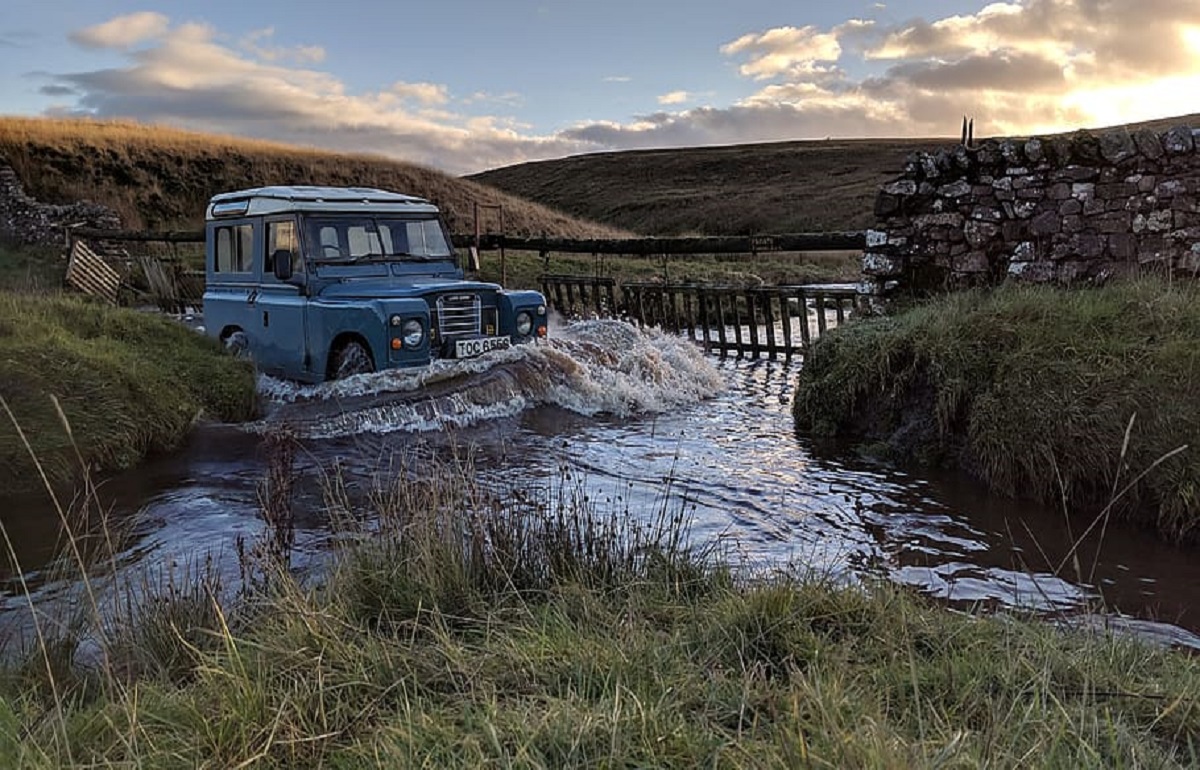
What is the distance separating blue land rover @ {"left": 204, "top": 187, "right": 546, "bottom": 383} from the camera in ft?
30.8

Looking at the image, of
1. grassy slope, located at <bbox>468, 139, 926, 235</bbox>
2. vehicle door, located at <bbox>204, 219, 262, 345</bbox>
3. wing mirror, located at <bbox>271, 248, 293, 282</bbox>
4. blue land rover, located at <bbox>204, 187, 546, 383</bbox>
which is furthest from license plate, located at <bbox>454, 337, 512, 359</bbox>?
grassy slope, located at <bbox>468, 139, 926, 235</bbox>

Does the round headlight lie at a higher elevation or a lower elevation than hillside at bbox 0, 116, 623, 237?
lower

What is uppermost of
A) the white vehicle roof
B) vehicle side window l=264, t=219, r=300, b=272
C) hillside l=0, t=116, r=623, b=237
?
hillside l=0, t=116, r=623, b=237

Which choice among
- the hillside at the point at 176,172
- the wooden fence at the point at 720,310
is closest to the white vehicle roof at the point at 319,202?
the wooden fence at the point at 720,310

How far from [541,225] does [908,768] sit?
3988 cm

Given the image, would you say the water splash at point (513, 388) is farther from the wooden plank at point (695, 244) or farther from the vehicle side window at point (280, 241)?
the wooden plank at point (695, 244)

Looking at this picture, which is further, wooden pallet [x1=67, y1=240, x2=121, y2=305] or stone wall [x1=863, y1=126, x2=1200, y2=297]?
wooden pallet [x1=67, y1=240, x2=121, y2=305]

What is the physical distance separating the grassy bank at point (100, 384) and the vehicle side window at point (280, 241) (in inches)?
50.1

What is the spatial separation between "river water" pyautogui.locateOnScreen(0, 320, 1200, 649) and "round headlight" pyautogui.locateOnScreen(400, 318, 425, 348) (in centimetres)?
32

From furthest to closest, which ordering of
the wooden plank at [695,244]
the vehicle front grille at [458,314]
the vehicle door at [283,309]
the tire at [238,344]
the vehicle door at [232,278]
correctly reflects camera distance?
the wooden plank at [695,244], the tire at [238,344], the vehicle door at [232,278], the vehicle door at [283,309], the vehicle front grille at [458,314]

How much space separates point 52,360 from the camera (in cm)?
840

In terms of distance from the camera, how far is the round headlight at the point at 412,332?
9.20m

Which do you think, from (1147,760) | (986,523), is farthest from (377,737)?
(986,523)

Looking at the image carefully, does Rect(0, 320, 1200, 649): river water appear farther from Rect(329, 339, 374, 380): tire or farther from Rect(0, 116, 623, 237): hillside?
Rect(0, 116, 623, 237): hillside
